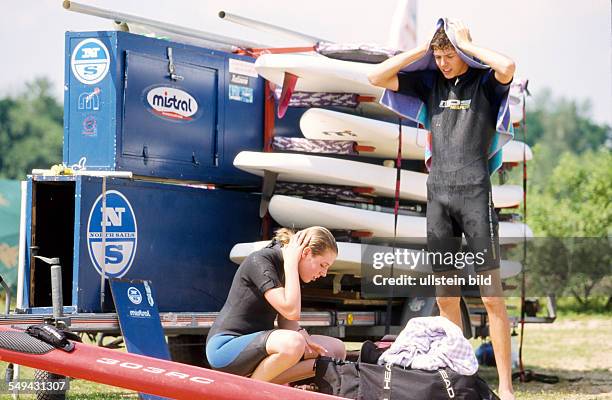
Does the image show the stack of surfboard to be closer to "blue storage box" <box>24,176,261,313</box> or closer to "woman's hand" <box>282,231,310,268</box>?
"blue storage box" <box>24,176,261,313</box>

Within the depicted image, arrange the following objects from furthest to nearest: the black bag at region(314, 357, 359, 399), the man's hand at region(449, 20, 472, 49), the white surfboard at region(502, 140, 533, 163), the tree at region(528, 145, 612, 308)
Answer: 1. the tree at region(528, 145, 612, 308)
2. the white surfboard at region(502, 140, 533, 163)
3. the man's hand at region(449, 20, 472, 49)
4. the black bag at region(314, 357, 359, 399)

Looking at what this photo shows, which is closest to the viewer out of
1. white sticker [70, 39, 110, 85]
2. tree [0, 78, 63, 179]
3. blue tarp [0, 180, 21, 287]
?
white sticker [70, 39, 110, 85]

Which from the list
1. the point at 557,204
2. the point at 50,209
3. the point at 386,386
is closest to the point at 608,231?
the point at 557,204

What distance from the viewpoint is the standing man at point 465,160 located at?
6.43 meters

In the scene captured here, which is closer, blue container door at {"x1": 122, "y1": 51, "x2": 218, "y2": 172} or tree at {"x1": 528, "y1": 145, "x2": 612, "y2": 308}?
blue container door at {"x1": 122, "y1": 51, "x2": 218, "y2": 172}

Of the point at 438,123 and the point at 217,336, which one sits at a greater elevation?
the point at 438,123

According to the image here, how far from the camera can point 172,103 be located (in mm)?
8547

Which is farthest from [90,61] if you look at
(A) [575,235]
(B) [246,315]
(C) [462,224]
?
(A) [575,235]

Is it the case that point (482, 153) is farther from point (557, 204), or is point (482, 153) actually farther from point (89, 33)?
point (557, 204)

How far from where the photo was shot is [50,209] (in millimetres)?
8078

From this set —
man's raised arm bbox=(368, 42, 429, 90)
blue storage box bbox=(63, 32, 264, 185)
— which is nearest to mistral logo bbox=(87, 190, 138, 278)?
blue storage box bbox=(63, 32, 264, 185)

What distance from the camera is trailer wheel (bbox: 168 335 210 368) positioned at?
8.85 meters

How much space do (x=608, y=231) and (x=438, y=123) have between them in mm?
16733

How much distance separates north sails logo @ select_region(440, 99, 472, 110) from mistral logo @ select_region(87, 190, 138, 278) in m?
2.50
